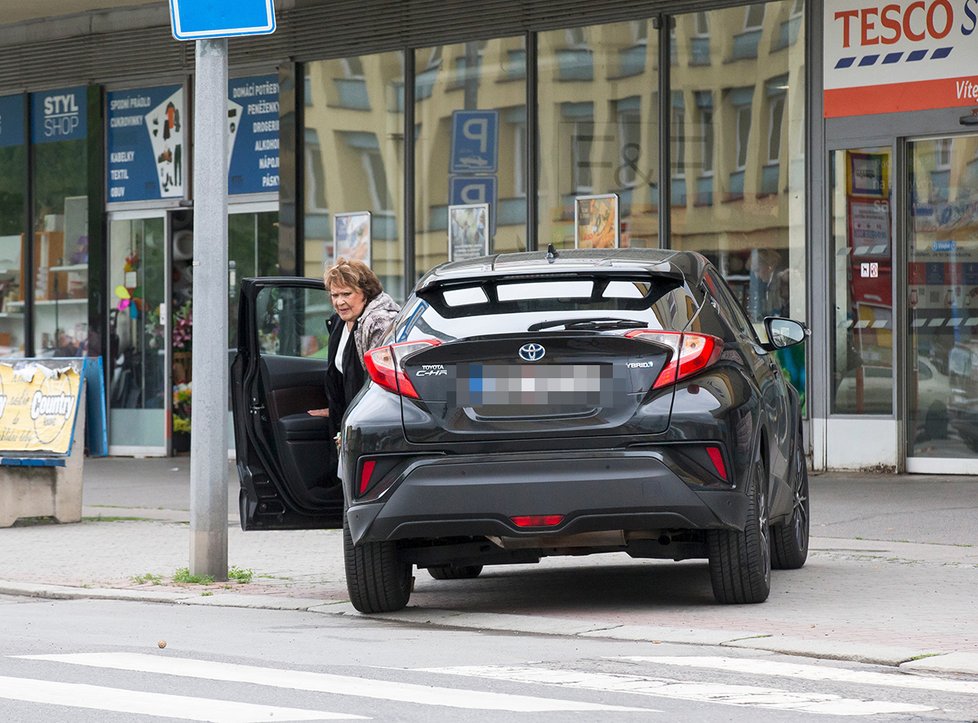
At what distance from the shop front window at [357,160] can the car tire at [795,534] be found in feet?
30.7

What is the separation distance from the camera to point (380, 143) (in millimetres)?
18562

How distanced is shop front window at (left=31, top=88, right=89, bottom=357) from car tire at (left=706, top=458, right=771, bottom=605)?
14.9 m

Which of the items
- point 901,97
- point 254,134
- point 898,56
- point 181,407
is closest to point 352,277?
point 901,97

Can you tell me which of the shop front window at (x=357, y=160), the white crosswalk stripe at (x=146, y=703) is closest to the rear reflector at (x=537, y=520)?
the white crosswalk stripe at (x=146, y=703)

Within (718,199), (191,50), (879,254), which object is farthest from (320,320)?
(879,254)

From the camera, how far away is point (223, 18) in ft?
31.1

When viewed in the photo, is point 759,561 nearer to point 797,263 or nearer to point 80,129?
point 797,263

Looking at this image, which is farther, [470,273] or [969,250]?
[969,250]

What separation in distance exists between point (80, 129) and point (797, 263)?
977 cm

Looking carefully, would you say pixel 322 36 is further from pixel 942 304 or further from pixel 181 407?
pixel 942 304

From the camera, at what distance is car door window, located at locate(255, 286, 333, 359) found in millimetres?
18469

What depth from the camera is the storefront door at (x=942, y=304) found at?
14617mm

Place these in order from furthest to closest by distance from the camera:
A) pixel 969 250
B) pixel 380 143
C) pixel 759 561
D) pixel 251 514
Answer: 1. pixel 380 143
2. pixel 969 250
3. pixel 251 514
4. pixel 759 561

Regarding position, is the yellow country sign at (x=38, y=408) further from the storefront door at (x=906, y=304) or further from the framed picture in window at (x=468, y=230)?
the storefront door at (x=906, y=304)
